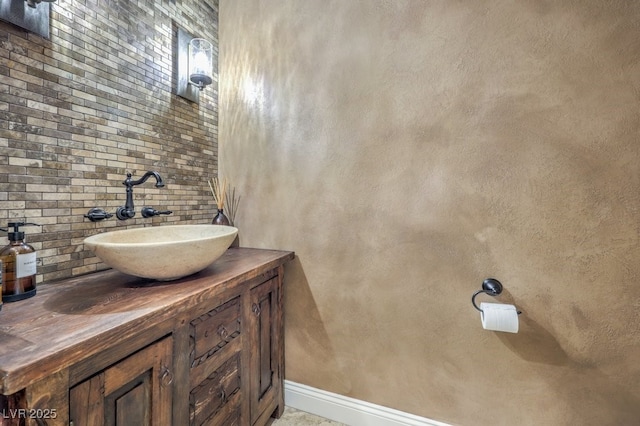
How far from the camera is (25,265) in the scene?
2.63 feet

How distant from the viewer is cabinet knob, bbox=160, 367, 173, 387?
76cm

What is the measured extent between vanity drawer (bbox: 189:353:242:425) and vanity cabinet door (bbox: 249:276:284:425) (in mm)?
118

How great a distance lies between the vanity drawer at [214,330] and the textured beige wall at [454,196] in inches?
20.1

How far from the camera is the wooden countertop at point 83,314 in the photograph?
493mm

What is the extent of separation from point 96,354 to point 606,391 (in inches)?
67.6

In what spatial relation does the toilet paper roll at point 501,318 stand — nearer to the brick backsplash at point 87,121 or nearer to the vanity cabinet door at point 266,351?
the vanity cabinet door at point 266,351

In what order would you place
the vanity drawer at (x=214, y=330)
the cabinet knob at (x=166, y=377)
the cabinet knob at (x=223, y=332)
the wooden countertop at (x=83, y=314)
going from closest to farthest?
the wooden countertop at (x=83, y=314) < the cabinet knob at (x=166, y=377) < the vanity drawer at (x=214, y=330) < the cabinet knob at (x=223, y=332)

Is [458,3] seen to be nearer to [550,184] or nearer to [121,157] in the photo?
[550,184]

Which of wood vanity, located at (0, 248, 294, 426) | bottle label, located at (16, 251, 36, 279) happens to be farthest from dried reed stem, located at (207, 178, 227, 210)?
bottle label, located at (16, 251, 36, 279)

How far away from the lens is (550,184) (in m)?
1.10

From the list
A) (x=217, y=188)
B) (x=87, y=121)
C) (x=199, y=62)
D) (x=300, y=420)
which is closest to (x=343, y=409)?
(x=300, y=420)

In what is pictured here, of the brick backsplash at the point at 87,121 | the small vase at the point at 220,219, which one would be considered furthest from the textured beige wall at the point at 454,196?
the brick backsplash at the point at 87,121

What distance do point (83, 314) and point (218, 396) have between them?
56 cm

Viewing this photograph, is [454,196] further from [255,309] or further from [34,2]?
[34,2]
